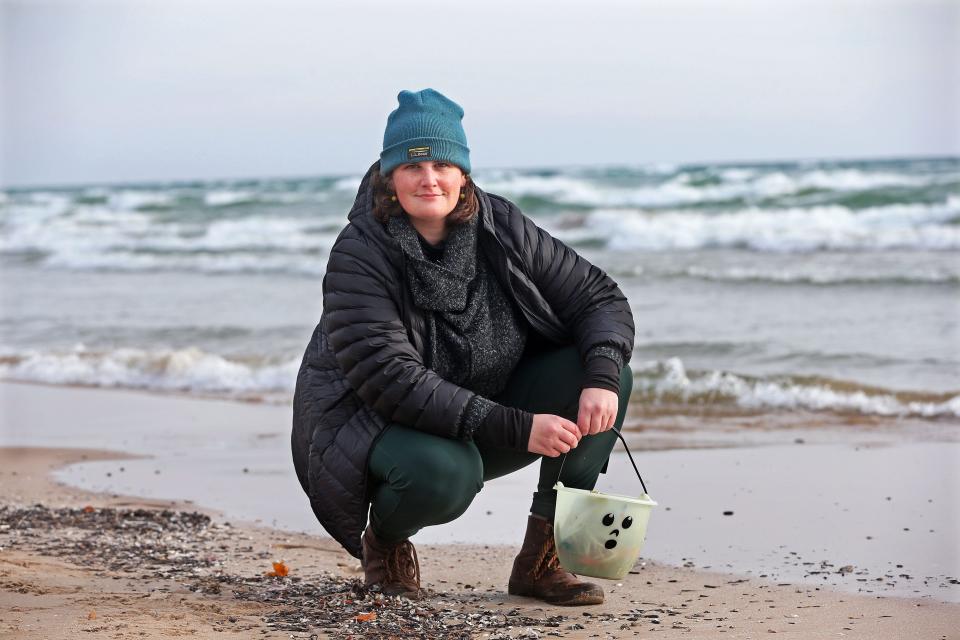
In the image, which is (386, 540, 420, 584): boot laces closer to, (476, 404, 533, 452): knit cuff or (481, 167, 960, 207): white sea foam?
(476, 404, 533, 452): knit cuff

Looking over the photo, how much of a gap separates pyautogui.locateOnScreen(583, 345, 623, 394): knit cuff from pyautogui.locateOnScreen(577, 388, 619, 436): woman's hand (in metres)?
0.02

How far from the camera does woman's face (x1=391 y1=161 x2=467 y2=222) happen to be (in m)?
3.07

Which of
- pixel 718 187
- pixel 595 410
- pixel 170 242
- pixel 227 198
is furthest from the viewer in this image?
pixel 227 198

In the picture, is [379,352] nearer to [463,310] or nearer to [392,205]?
[463,310]

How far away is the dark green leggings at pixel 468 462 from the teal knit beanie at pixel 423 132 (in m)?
0.63

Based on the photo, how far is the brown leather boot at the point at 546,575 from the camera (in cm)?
331

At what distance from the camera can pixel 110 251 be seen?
1934cm

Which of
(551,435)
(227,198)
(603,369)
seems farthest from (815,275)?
(227,198)

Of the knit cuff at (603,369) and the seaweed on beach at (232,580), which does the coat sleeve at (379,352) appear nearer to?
the knit cuff at (603,369)

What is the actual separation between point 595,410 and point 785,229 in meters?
14.2

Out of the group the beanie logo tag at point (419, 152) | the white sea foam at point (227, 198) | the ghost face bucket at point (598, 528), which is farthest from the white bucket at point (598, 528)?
the white sea foam at point (227, 198)

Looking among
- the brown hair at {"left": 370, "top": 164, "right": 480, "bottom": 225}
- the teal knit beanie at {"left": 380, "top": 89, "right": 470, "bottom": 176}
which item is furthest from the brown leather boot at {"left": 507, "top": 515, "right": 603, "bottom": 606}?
the teal knit beanie at {"left": 380, "top": 89, "right": 470, "bottom": 176}

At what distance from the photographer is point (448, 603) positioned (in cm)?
332

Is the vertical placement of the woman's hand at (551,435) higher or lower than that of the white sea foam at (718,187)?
lower
